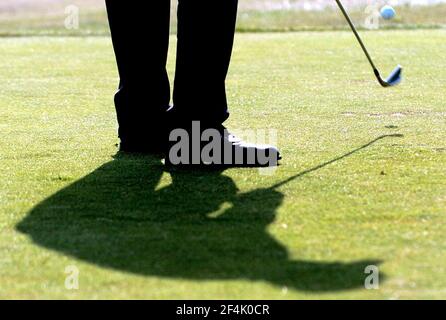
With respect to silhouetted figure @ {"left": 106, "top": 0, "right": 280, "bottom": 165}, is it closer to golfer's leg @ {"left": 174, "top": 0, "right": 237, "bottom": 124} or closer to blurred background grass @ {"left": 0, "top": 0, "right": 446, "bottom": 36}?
golfer's leg @ {"left": 174, "top": 0, "right": 237, "bottom": 124}

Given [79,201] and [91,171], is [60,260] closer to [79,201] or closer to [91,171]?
[79,201]

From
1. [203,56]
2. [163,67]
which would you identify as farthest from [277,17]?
[203,56]

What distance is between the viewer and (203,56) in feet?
13.2

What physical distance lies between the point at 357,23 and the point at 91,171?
6580mm

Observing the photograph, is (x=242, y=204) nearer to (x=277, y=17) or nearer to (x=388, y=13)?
(x=388, y=13)

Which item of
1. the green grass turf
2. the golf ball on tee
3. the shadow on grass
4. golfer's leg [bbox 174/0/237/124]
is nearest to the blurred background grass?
the golf ball on tee

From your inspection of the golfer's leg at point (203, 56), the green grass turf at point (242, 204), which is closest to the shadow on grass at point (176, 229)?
the green grass turf at point (242, 204)

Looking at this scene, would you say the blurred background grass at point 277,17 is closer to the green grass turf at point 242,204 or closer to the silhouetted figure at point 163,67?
the green grass turf at point 242,204

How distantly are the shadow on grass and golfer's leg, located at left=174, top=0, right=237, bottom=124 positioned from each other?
301 millimetres

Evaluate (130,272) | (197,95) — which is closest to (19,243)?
(130,272)

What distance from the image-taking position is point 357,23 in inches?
400

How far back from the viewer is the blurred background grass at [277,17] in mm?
10180

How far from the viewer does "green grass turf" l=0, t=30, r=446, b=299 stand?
2.68 m

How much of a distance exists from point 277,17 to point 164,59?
7.24m
